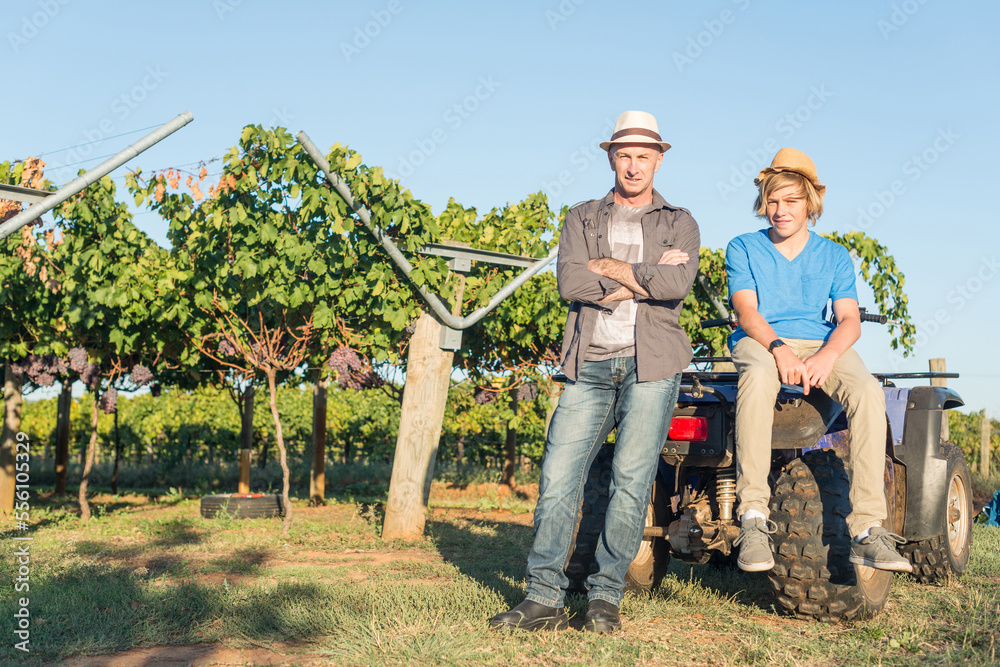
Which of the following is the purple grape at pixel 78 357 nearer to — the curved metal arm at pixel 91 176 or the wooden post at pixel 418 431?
the curved metal arm at pixel 91 176

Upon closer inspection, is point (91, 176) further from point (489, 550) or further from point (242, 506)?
point (242, 506)

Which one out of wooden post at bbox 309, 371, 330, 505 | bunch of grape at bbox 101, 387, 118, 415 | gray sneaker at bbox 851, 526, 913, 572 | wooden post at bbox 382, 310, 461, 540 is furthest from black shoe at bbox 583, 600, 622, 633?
wooden post at bbox 309, 371, 330, 505

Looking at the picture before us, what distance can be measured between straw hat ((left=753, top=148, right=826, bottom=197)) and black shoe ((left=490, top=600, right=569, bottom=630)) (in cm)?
221

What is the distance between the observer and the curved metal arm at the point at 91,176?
550 cm

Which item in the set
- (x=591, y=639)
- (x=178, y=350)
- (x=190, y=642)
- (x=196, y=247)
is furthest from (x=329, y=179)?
(x=178, y=350)

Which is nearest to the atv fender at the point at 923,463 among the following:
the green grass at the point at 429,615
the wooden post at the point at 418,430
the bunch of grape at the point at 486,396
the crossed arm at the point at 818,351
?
the green grass at the point at 429,615

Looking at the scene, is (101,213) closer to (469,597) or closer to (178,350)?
(178,350)

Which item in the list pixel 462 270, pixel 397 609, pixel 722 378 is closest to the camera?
pixel 397 609

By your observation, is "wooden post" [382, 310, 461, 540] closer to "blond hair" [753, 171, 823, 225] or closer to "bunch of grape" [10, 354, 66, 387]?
"blond hair" [753, 171, 823, 225]

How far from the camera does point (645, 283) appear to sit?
3283 millimetres

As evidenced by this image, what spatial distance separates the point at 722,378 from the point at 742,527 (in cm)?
106

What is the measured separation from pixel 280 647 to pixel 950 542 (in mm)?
3775

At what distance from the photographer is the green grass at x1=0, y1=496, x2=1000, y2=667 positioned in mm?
2920

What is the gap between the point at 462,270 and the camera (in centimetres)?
752
